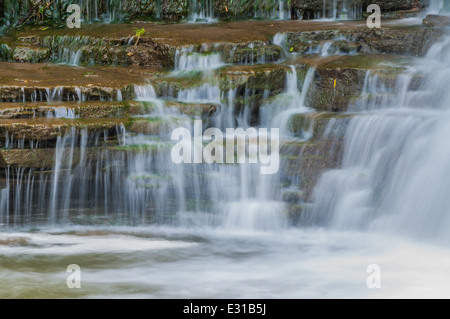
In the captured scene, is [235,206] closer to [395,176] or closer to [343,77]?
[395,176]

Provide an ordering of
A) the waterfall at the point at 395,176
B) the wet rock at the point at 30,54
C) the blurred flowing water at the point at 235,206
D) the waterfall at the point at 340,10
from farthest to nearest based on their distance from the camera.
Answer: the waterfall at the point at 340,10 → the wet rock at the point at 30,54 → the waterfall at the point at 395,176 → the blurred flowing water at the point at 235,206

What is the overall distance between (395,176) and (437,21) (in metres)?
4.05

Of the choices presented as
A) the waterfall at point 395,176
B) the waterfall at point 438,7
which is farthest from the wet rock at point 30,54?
the waterfall at point 438,7

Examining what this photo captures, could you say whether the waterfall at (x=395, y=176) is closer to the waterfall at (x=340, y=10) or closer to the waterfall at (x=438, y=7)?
the waterfall at (x=438, y=7)

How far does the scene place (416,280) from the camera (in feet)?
19.9

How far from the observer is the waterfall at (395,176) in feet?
24.5

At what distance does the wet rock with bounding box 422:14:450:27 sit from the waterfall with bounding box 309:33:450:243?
202 cm

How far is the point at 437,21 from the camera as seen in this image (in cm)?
1066

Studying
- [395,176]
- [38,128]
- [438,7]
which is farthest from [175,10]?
[395,176]

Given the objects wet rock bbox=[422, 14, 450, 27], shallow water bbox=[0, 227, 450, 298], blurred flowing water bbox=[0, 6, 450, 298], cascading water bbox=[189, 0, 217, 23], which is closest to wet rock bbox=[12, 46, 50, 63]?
cascading water bbox=[189, 0, 217, 23]

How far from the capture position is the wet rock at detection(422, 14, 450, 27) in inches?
414

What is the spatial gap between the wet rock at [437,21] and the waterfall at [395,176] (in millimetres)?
2018

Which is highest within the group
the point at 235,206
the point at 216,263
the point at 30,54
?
the point at 30,54
